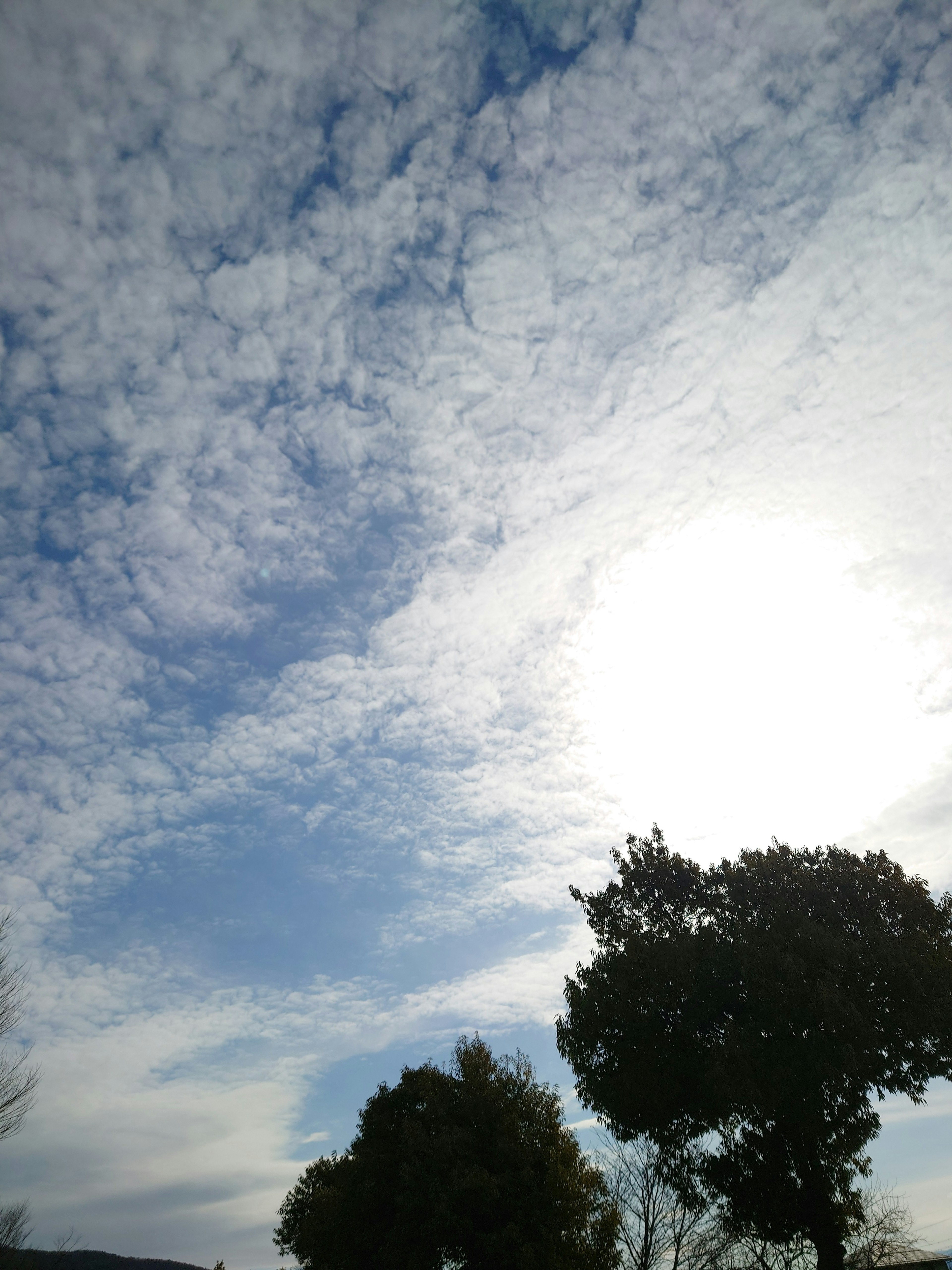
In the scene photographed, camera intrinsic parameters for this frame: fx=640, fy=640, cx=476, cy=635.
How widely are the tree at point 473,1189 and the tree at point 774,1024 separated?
6.13 meters

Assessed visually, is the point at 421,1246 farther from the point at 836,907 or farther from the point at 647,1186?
the point at 836,907

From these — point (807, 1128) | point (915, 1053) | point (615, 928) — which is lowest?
point (807, 1128)

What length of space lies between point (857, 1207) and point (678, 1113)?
574 cm

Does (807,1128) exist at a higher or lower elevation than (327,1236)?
higher

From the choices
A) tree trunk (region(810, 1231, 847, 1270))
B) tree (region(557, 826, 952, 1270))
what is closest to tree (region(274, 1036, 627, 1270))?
tree (region(557, 826, 952, 1270))

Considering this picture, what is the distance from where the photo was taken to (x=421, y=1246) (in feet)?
79.5

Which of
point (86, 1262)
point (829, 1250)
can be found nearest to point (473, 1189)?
point (829, 1250)

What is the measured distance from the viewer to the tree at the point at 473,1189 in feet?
76.7

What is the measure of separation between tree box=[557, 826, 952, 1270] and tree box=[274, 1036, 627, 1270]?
20.1 feet

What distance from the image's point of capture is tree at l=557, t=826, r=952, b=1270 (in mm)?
17297

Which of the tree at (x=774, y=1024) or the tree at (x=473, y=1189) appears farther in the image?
the tree at (x=473, y=1189)

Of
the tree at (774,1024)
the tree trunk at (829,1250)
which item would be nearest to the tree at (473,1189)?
the tree at (774,1024)

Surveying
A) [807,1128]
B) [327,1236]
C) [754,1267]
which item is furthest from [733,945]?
[327,1236]

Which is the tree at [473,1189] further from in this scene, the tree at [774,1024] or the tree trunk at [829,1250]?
the tree trunk at [829,1250]
